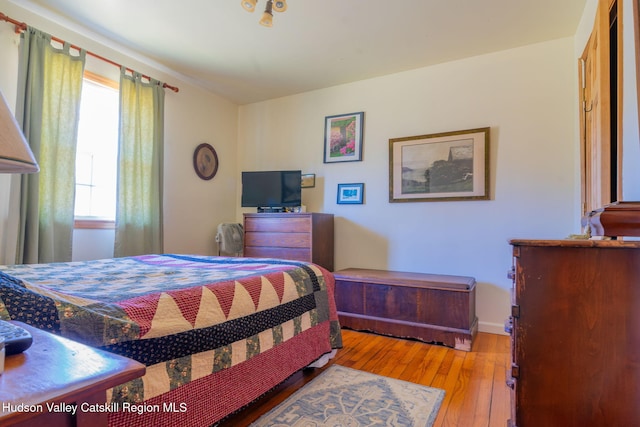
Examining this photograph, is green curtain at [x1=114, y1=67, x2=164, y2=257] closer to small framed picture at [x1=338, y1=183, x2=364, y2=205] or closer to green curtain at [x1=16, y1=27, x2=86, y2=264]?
green curtain at [x1=16, y1=27, x2=86, y2=264]

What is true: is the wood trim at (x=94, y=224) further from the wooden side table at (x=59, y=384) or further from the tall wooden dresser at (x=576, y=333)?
the tall wooden dresser at (x=576, y=333)

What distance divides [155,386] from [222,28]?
260cm

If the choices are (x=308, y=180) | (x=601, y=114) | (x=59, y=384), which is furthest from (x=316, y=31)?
(x=59, y=384)

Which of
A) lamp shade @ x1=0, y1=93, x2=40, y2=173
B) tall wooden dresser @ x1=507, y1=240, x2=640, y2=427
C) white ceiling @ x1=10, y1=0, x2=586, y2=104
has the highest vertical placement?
white ceiling @ x1=10, y1=0, x2=586, y2=104

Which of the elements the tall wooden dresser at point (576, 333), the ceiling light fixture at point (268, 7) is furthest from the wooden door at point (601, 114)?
the ceiling light fixture at point (268, 7)

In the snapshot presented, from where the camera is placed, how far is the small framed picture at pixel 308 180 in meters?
3.78

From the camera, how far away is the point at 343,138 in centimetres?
361

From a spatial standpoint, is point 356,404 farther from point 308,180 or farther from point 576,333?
point 308,180

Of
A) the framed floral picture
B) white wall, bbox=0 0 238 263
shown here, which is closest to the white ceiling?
white wall, bbox=0 0 238 263

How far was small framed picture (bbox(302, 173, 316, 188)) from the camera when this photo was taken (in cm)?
378

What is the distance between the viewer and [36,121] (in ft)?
7.63

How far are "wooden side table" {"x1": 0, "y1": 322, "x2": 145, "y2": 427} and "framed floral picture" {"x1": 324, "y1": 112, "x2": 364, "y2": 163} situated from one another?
3.24 metres

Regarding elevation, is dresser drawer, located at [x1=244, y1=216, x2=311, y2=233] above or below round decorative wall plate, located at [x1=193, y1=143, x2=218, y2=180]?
below

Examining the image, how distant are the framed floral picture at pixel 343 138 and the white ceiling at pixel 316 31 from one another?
462 mm
